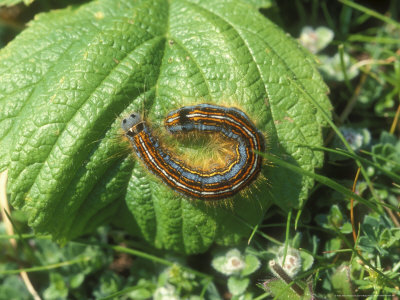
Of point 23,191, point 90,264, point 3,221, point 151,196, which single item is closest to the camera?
point 23,191

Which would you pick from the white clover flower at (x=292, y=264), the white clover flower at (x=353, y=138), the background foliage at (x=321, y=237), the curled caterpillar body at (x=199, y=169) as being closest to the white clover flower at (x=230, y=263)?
the background foliage at (x=321, y=237)

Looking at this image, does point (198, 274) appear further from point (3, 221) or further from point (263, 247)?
point (3, 221)

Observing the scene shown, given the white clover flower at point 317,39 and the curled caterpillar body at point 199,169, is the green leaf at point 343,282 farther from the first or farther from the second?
the white clover flower at point 317,39

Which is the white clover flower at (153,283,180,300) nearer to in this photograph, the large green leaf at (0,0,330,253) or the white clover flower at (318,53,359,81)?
the large green leaf at (0,0,330,253)

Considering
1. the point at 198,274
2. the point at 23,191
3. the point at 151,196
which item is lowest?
the point at 198,274

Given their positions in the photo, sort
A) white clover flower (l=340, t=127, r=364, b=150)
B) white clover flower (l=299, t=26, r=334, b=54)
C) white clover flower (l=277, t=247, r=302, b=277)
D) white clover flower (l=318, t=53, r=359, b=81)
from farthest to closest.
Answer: white clover flower (l=299, t=26, r=334, b=54) → white clover flower (l=318, t=53, r=359, b=81) → white clover flower (l=340, t=127, r=364, b=150) → white clover flower (l=277, t=247, r=302, b=277)

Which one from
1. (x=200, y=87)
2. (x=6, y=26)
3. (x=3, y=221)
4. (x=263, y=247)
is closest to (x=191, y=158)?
(x=200, y=87)

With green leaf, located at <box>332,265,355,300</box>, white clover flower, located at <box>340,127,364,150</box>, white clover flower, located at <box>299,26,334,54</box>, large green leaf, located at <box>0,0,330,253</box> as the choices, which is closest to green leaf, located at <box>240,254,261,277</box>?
large green leaf, located at <box>0,0,330,253</box>
